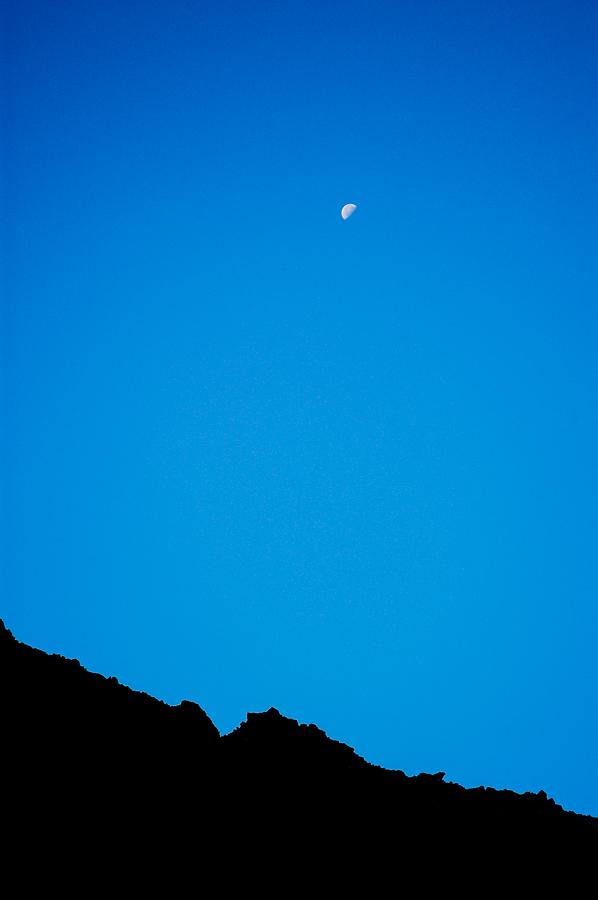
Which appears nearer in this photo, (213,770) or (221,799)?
(221,799)

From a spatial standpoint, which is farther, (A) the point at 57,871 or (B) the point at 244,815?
(B) the point at 244,815

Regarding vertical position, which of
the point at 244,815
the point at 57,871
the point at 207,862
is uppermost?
the point at 244,815

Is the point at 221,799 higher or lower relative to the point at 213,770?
lower

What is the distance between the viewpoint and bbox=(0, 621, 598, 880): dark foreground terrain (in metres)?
12.9

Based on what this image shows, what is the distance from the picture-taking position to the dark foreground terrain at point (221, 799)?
12875 mm

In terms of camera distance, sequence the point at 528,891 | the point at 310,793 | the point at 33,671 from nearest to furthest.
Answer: the point at 528,891, the point at 310,793, the point at 33,671

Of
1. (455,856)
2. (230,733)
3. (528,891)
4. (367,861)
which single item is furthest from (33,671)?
(528,891)

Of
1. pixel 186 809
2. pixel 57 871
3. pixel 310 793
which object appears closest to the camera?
pixel 57 871

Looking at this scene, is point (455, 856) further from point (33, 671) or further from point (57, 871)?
point (33, 671)

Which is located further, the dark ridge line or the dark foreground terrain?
the dark ridge line

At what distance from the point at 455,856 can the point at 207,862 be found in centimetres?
682

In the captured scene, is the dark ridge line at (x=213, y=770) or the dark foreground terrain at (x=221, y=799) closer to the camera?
the dark foreground terrain at (x=221, y=799)

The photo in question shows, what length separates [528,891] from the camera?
50.9 feet

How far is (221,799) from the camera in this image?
15.1m
